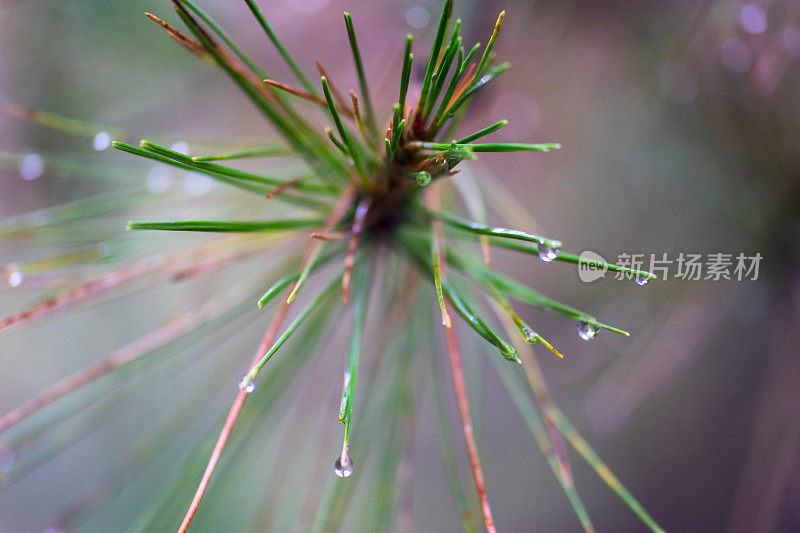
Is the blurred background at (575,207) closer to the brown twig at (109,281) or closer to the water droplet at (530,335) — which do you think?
the brown twig at (109,281)

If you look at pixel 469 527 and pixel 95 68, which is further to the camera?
pixel 95 68

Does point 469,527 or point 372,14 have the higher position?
point 372,14

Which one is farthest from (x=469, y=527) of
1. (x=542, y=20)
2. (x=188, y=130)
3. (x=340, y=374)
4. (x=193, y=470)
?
(x=188, y=130)

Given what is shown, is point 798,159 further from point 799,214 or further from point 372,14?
point 372,14

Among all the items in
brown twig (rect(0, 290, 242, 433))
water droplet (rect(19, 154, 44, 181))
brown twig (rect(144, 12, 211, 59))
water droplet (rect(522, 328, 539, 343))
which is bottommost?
brown twig (rect(0, 290, 242, 433))

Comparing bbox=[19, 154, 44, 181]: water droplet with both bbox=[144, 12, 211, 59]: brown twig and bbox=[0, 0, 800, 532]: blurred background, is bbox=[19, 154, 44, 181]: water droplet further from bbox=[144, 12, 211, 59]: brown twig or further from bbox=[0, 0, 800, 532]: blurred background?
bbox=[144, 12, 211, 59]: brown twig

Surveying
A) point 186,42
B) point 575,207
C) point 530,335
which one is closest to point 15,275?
point 186,42

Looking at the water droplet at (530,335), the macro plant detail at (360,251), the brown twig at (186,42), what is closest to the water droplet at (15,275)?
the macro plant detail at (360,251)

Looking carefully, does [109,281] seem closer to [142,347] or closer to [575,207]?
[142,347]

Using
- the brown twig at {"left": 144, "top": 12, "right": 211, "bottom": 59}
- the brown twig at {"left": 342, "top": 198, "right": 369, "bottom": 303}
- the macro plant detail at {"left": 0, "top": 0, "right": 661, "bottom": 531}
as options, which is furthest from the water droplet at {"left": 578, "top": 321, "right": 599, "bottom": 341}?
the brown twig at {"left": 144, "top": 12, "right": 211, "bottom": 59}
